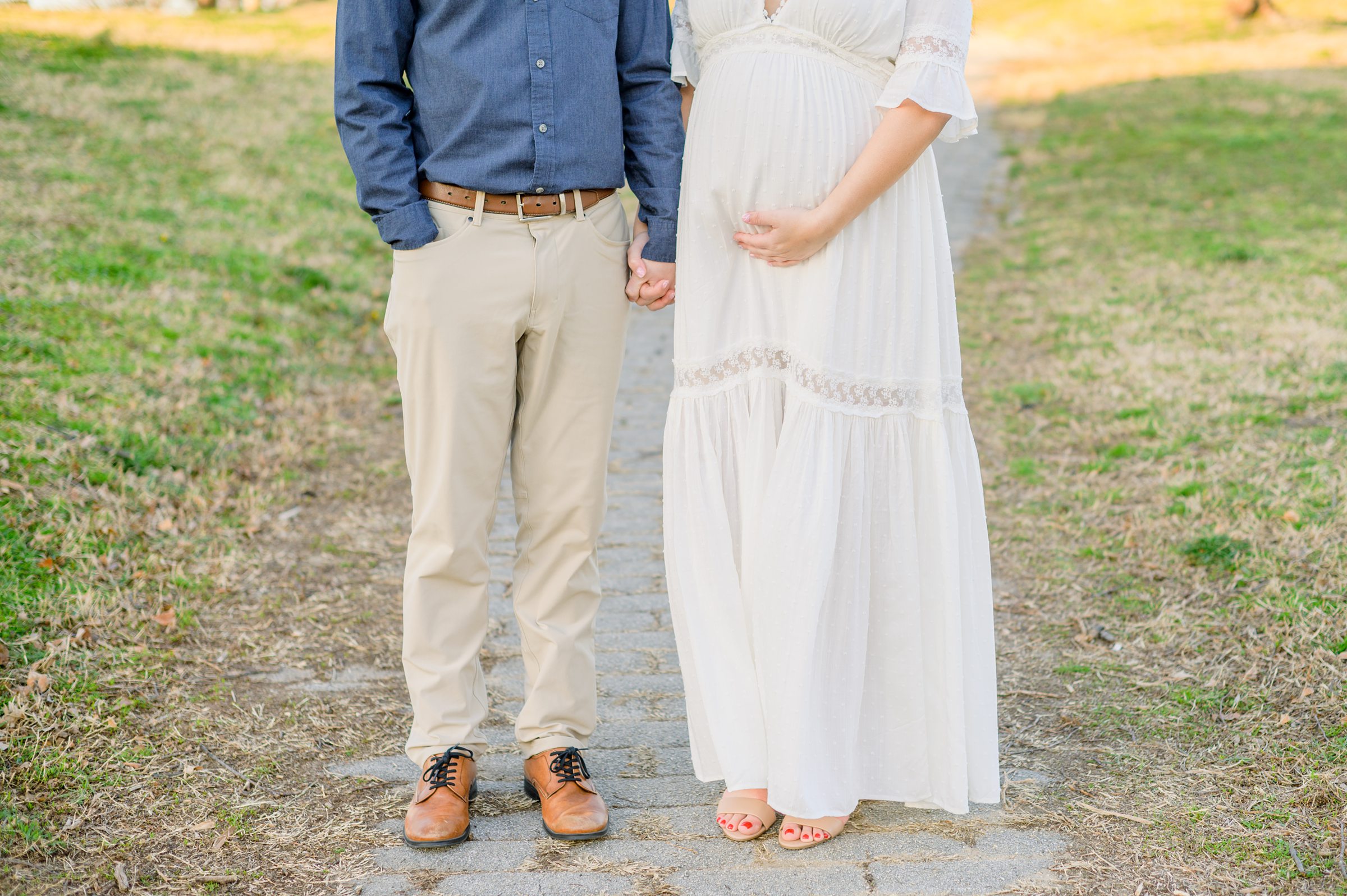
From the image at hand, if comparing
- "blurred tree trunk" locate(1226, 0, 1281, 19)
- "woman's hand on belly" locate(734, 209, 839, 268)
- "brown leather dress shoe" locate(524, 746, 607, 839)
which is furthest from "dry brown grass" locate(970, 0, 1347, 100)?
"brown leather dress shoe" locate(524, 746, 607, 839)

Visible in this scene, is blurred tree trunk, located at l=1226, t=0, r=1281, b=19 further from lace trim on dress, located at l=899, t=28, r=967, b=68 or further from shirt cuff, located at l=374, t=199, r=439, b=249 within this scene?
shirt cuff, located at l=374, t=199, r=439, b=249

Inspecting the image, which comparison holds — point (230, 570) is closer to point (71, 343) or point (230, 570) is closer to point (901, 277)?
point (71, 343)

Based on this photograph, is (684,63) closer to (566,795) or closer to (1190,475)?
(566,795)

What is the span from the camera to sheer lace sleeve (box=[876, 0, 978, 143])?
91.0 inches

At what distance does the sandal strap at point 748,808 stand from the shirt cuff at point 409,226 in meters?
1.46

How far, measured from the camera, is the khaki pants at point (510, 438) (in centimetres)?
249

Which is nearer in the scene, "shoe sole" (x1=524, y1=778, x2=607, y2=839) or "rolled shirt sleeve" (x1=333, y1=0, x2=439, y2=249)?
"rolled shirt sleeve" (x1=333, y1=0, x2=439, y2=249)

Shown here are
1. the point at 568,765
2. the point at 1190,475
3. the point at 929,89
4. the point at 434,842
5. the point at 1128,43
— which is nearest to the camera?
the point at 929,89

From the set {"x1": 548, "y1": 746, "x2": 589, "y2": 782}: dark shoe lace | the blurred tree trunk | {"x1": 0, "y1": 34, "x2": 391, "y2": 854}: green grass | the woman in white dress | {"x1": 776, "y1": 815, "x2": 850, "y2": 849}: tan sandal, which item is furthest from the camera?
the blurred tree trunk

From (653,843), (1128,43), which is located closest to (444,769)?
(653,843)

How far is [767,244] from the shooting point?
2.45 metres

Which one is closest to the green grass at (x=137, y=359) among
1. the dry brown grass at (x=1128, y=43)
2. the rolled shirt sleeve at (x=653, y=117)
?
the rolled shirt sleeve at (x=653, y=117)

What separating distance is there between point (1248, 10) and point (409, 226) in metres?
24.7

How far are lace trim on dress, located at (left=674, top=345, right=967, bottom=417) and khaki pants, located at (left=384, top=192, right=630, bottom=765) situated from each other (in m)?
0.24
